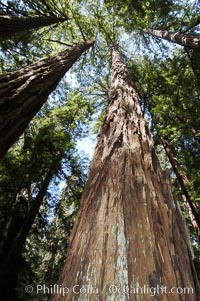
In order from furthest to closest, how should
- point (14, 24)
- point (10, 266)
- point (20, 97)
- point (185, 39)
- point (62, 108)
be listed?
point (62, 108)
point (185, 39)
point (14, 24)
point (10, 266)
point (20, 97)

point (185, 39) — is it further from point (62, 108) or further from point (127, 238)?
point (127, 238)

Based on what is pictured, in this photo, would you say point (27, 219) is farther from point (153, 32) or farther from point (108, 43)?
point (108, 43)

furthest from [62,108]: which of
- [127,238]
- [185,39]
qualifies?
[127,238]

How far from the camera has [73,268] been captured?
1138 millimetres

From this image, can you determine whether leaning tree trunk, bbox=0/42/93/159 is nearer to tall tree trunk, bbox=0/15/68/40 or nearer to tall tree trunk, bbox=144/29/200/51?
tall tree trunk, bbox=0/15/68/40

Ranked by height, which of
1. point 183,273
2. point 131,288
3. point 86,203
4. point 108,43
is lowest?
point 131,288

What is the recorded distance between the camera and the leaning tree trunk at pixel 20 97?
3.41 meters

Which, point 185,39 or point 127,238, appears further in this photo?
point 185,39

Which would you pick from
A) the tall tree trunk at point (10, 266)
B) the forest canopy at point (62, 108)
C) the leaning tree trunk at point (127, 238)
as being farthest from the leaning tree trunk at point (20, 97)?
the tall tree trunk at point (10, 266)

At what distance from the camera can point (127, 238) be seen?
3.87 feet

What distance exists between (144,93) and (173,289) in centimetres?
887

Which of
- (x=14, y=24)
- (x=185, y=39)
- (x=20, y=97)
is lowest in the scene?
(x=20, y=97)

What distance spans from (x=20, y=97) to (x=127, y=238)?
318 centimetres

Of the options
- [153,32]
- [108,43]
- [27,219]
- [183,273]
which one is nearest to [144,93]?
[153,32]
